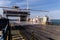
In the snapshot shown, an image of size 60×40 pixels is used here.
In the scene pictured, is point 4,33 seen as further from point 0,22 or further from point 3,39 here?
point 0,22

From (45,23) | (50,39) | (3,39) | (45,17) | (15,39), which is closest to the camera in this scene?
(3,39)

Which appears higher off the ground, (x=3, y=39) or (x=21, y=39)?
(x=3, y=39)

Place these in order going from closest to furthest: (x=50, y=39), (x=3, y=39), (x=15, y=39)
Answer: (x=3, y=39)
(x=15, y=39)
(x=50, y=39)

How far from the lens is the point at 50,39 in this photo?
13398 millimetres

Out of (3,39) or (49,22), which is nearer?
(3,39)

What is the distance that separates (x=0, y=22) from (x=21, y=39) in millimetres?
2038

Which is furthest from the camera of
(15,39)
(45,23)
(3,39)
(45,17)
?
(45,23)

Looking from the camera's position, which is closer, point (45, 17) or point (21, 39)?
point (21, 39)

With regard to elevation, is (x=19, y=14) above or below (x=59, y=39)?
above

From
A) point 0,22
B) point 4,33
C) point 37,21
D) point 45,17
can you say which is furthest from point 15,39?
point 37,21

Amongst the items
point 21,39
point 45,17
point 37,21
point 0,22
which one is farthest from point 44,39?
point 37,21

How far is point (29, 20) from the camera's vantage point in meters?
39.1

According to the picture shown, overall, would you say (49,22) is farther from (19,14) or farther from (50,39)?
(50,39)

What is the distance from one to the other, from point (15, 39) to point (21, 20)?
77.1 ft
